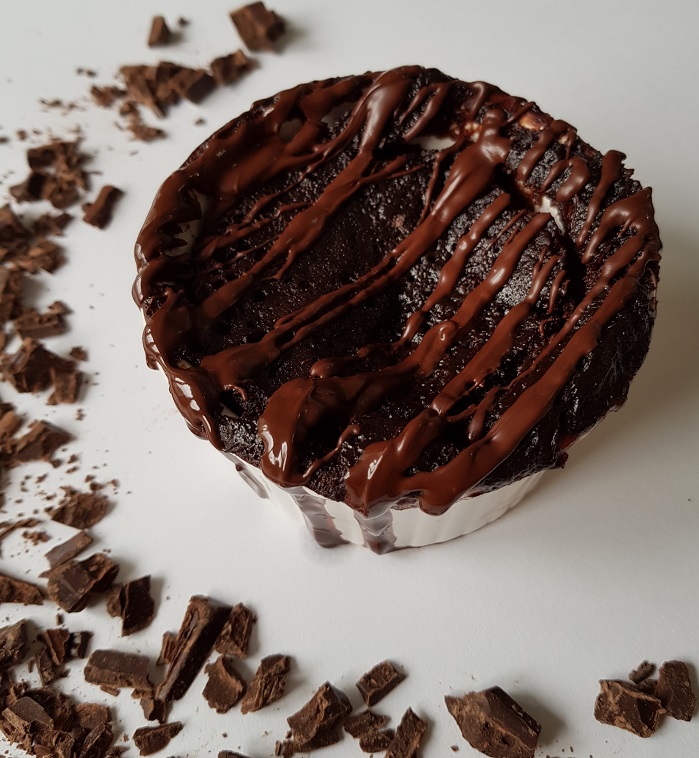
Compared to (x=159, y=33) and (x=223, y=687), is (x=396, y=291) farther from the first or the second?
(x=159, y=33)

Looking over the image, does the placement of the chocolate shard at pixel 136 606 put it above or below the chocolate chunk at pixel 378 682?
below

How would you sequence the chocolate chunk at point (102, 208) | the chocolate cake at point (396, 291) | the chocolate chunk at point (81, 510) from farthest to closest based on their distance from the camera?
the chocolate chunk at point (102, 208), the chocolate chunk at point (81, 510), the chocolate cake at point (396, 291)

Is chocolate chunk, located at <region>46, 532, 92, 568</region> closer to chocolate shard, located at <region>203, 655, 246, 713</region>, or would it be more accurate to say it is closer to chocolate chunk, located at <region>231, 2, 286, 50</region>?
chocolate shard, located at <region>203, 655, 246, 713</region>

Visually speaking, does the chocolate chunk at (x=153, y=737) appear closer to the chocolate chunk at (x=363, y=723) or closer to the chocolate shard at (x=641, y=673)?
the chocolate chunk at (x=363, y=723)

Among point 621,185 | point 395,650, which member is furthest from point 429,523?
point 621,185

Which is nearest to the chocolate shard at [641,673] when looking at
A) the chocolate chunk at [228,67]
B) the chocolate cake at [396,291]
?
the chocolate cake at [396,291]

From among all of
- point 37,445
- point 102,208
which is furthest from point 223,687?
point 102,208

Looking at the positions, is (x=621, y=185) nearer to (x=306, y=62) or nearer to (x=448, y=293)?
(x=448, y=293)
